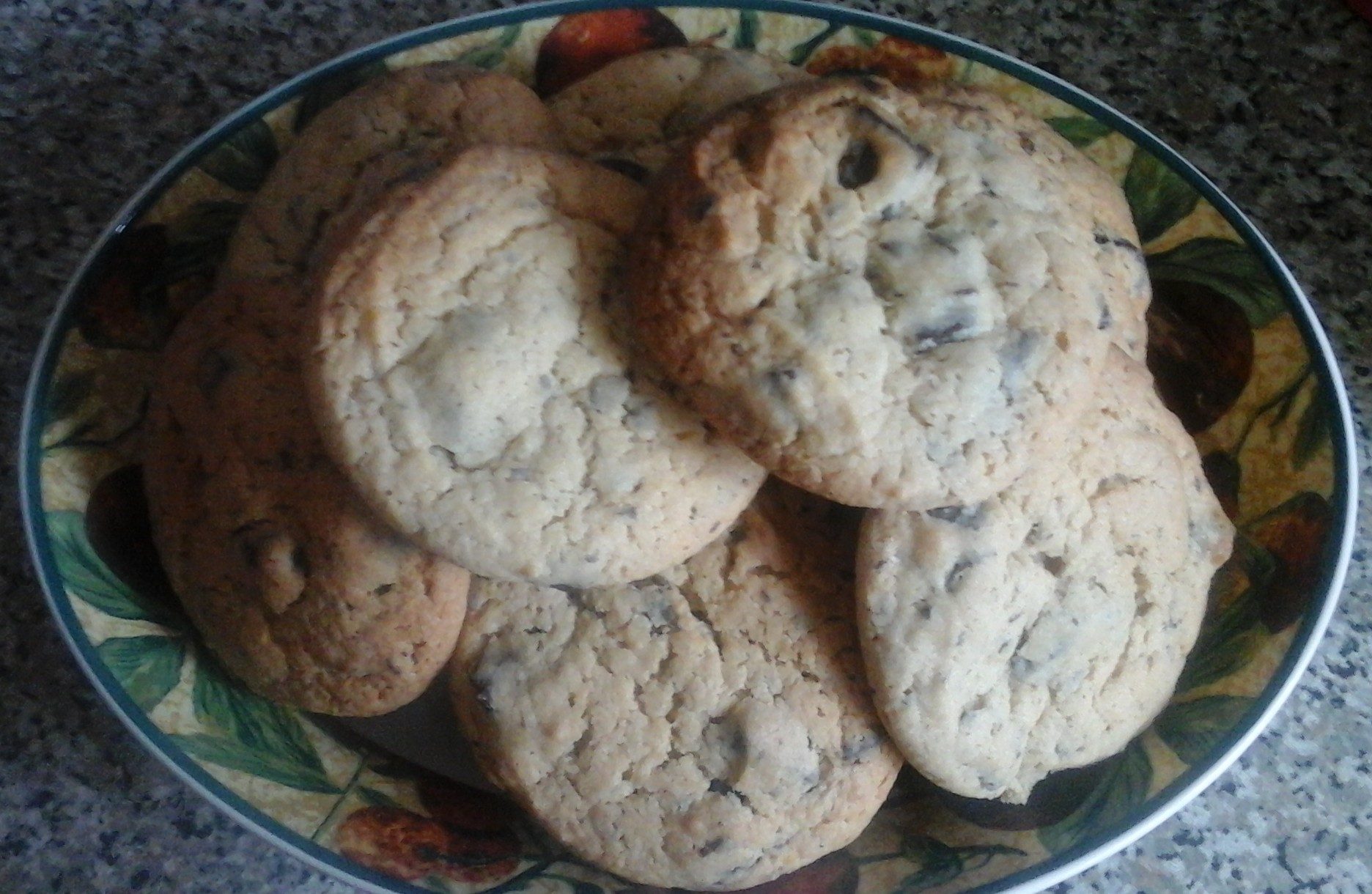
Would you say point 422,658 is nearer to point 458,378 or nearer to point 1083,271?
point 458,378

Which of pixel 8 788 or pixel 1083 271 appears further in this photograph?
pixel 8 788

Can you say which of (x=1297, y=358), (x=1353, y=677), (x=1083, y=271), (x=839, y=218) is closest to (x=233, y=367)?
(x=839, y=218)

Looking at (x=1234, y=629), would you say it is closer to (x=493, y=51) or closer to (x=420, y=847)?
(x=420, y=847)

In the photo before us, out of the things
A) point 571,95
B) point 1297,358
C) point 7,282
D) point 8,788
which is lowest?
point 8,788

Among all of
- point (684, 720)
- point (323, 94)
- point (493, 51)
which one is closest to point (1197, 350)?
point (684, 720)

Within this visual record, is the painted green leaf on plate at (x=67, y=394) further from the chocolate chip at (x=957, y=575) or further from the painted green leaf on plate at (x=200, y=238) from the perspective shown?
the chocolate chip at (x=957, y=575)

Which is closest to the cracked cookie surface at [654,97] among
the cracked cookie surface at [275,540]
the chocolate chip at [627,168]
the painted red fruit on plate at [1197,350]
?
the chocolate chip at [627,168]
